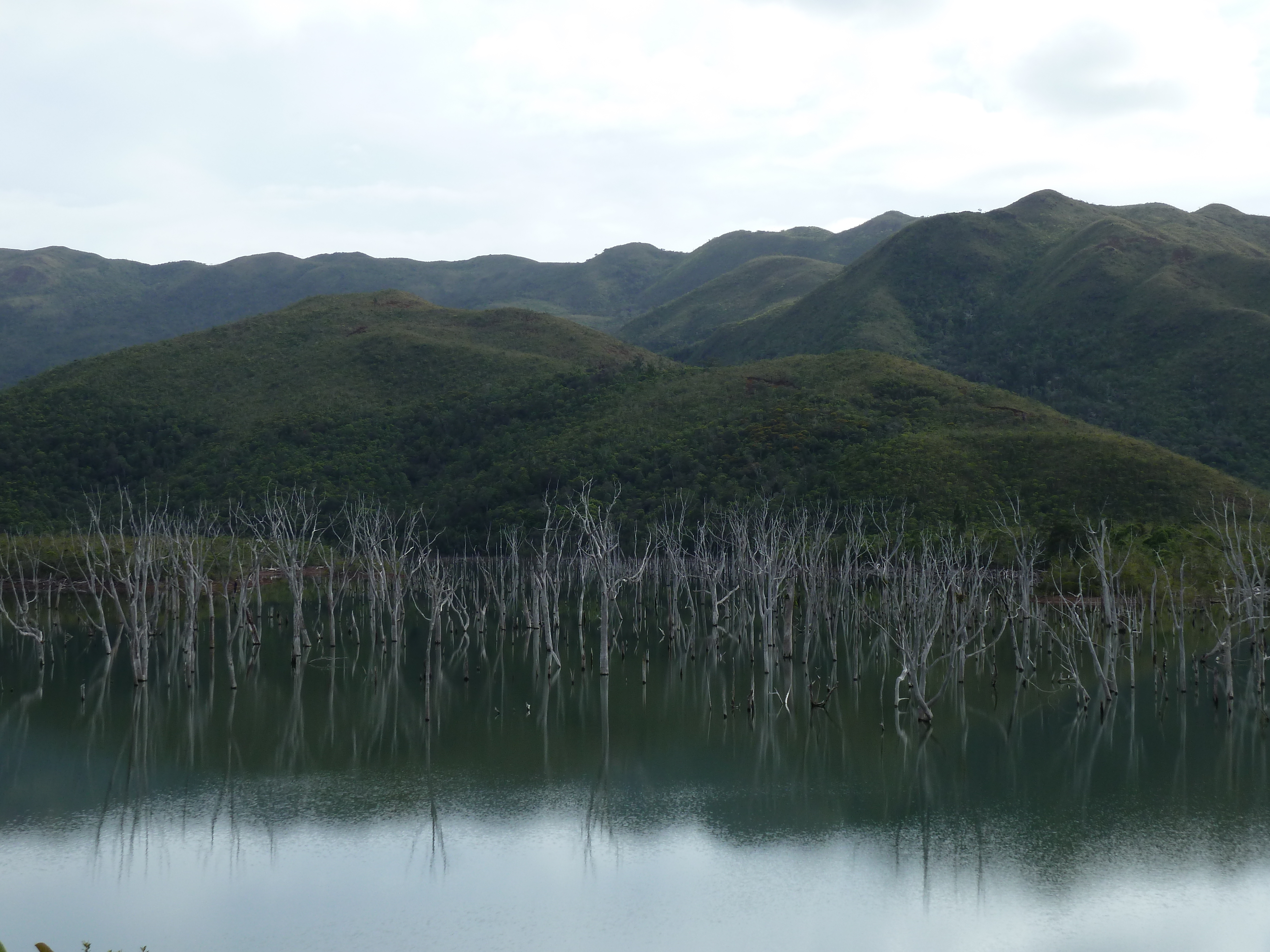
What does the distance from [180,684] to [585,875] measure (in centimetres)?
2118

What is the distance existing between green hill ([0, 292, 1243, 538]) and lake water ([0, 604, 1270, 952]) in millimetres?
30566

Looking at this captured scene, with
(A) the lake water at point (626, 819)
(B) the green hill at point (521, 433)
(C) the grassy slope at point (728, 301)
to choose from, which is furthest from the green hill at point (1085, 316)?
(A) the lake water at point (626, 819)

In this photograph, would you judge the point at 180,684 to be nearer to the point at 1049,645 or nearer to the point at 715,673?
the point at 715,673

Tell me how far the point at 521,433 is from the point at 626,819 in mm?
58114

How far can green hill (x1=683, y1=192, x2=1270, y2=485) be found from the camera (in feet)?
266

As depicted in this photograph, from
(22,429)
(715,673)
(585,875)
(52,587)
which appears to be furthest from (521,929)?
(22,429)

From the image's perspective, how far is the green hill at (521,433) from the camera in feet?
199

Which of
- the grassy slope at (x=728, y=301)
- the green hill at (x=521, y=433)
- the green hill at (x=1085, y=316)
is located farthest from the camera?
the grassy slope at (x=728, y=301)

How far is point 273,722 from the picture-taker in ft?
91.7

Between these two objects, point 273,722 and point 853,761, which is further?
point 273,722

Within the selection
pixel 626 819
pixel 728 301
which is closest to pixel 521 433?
pixel 626 819

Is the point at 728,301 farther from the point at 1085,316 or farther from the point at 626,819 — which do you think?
the point at 626,819

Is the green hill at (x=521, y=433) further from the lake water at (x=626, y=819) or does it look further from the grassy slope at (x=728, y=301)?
the grassy slope at (x=728, y=301)

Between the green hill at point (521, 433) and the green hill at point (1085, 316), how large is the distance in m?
15.4
